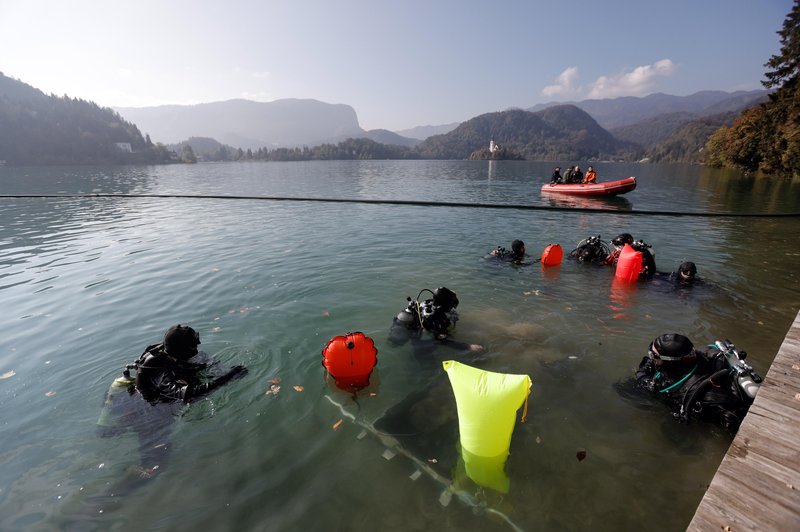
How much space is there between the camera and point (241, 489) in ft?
13.8

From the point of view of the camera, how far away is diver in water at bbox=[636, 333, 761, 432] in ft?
14.3

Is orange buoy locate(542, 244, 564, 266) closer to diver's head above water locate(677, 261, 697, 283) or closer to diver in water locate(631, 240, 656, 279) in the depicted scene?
diver in water locate(631, 240, 656, 279)

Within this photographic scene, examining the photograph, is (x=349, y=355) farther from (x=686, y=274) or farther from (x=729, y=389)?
(x=686, y=274)

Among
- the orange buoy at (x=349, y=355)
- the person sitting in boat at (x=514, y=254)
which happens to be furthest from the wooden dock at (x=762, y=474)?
the person sitting in boat at (x=514, y=254)

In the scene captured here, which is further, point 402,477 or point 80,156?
point 80,156

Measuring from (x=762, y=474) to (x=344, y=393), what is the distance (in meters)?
4.94

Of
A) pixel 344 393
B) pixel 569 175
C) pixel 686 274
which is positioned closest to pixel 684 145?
pixel 569 175

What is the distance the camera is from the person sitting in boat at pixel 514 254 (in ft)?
38.8

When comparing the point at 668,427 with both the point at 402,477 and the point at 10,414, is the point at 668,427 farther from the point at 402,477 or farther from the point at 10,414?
the point at 10,414

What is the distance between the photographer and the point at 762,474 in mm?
2910

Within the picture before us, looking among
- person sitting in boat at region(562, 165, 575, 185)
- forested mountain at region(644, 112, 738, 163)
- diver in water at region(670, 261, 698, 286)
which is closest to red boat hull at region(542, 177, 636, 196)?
person sitting in boat at region(562, 165, 575, 185)

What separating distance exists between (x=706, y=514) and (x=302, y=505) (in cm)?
383

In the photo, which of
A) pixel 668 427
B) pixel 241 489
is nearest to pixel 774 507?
pixel 668 427

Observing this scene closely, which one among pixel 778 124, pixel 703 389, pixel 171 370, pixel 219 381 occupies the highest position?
pixel 778 124
